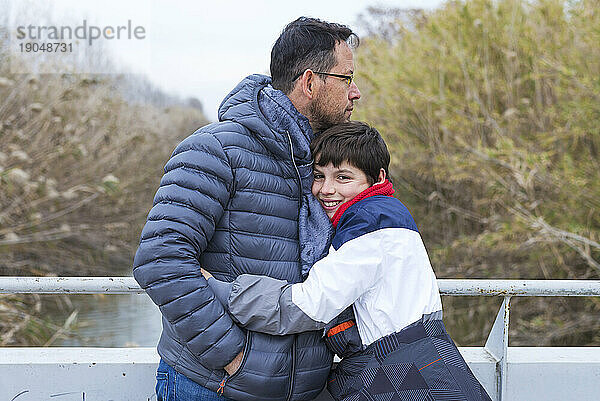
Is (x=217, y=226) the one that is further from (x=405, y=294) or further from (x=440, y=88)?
(x=440, y=88)

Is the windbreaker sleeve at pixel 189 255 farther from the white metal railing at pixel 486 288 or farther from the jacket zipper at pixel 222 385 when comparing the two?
the white metal railing at pixel 486 288

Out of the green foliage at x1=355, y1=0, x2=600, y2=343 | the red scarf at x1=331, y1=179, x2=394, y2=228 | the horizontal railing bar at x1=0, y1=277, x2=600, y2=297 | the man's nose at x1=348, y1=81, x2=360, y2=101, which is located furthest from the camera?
the green foliage at x1=355, y1=0, x2=600, y2=343

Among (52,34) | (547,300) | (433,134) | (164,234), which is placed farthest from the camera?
(52,34)

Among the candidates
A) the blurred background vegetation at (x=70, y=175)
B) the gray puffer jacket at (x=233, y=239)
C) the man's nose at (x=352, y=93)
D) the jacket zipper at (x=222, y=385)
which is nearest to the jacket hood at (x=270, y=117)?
the gray puffer jacket at (x=233, y=239)

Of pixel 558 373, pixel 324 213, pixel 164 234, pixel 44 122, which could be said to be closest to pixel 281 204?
pixel 324 213

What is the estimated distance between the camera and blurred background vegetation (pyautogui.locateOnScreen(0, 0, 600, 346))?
555 centimetres

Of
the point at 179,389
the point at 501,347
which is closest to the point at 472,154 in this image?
the point at 501,347

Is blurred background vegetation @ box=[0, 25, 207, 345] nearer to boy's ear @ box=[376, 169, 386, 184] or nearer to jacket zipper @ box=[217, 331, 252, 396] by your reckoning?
jacket zipper @ box=[217, 331, 252, 396]

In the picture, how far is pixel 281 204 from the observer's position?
6.40 ft

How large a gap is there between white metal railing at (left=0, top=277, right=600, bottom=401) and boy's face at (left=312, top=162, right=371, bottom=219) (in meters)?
0.53

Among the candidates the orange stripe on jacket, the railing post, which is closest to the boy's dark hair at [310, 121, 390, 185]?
the orange stripe on jacket

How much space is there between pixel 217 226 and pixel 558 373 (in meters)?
1.41

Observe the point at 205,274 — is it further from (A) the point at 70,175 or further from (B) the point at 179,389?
(A) the point at 70,175

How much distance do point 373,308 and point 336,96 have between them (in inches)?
24.5
